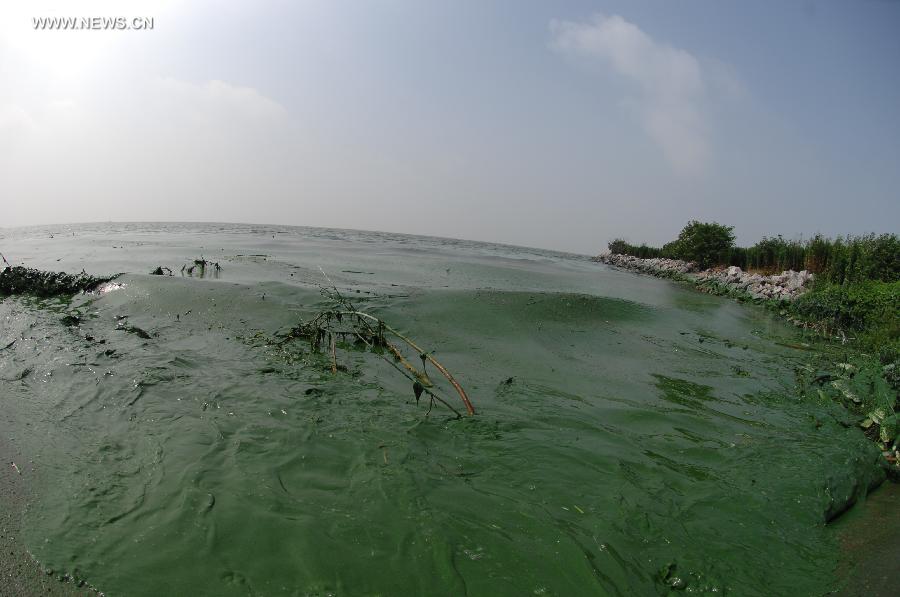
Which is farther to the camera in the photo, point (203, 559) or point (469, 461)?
point (469, 461)

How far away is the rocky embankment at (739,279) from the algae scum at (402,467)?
519 inches

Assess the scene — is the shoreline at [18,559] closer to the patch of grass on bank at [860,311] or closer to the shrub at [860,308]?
the patch of grass on bank at [860,311]

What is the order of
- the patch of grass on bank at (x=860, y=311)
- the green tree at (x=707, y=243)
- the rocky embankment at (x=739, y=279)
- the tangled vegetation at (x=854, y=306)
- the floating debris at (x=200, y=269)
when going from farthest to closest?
the green tree at (x=707, y=243) → the rocky embankment at (x=739, y=279) → the floating debris at (x=200, y=269) → the patch of grass on bank at (x=860, y=311) → the tangled vegetation at (x=854, y=306)

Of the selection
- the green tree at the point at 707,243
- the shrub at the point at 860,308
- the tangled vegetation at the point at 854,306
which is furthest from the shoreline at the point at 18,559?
the green tree at the point at 707,243

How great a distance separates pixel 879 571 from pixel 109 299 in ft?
41.6

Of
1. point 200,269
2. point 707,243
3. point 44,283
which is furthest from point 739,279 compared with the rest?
point 44,283

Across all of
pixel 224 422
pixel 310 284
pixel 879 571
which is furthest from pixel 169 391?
pixel 310 284

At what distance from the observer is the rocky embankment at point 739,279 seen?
1925 centimetres

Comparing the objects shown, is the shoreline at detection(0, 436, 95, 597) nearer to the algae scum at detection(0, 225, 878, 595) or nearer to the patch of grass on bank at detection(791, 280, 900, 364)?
the algae scum at detection(0, 225, 878, 595)

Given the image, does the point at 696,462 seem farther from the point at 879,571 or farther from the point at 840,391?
the point at 840,391

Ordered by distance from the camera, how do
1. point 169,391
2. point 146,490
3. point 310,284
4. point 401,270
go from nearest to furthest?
1. point 146,490
2. point 169,391
3. point 310,284
4. point 401,270

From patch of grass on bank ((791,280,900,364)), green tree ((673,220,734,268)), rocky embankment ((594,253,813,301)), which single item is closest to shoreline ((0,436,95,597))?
patch of grass on bank ((791,280,900,364))

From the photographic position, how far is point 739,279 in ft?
78.8

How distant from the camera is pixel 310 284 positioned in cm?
1317
